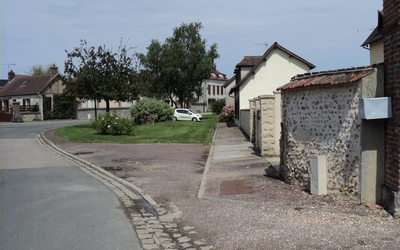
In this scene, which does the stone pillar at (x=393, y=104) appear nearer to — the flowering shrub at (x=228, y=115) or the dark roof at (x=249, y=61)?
the dark roof at (x=249, y=61)

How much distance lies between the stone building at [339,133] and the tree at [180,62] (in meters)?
45.9

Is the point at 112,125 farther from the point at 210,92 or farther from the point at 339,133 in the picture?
the point at 210,92

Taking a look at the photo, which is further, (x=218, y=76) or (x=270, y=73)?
(x=218, y=76)

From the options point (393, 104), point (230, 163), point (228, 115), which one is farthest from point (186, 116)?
point (393, 104)

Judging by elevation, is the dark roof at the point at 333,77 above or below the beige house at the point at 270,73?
below

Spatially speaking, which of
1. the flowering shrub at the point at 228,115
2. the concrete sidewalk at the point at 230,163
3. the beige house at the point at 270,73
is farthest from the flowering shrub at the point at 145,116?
the concrete sidewalk at the point at 230,163

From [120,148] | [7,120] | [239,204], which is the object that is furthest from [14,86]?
[239,204]

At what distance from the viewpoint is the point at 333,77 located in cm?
841

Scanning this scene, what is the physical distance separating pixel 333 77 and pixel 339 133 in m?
1.09

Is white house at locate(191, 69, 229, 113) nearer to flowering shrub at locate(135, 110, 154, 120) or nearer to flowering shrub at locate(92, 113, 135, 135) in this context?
flowering shrub at locate(135, 110, 154, 120)

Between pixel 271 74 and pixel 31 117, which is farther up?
pixel 271 74

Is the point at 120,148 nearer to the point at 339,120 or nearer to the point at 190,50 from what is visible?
the point at 339,120

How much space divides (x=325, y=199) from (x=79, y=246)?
456cm

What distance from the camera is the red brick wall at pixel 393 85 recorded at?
277 inches
